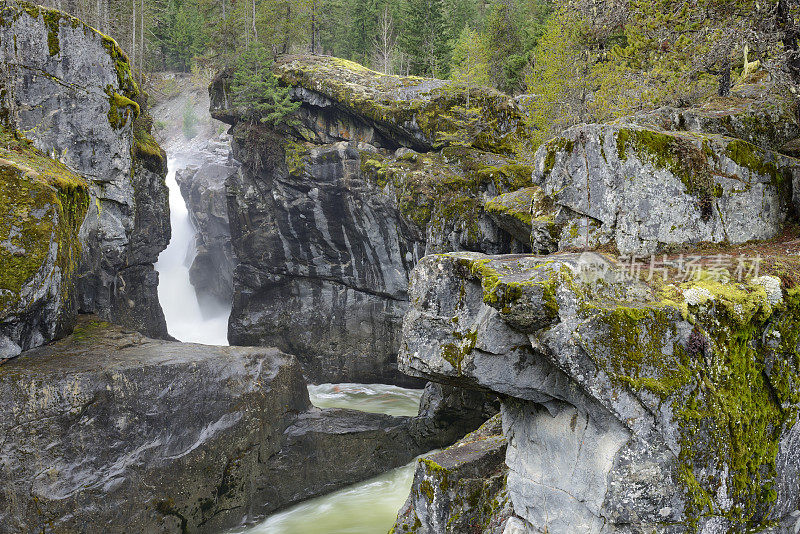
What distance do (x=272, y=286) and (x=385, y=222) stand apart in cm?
630

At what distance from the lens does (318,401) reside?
19.4 meters

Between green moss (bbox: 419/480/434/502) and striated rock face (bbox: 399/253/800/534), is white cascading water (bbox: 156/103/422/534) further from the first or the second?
striated rock face (bbox: 399/253/800/534)

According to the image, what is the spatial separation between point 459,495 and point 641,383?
3674 millimetres

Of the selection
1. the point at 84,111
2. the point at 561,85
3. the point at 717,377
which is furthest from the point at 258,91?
the point at 717,377

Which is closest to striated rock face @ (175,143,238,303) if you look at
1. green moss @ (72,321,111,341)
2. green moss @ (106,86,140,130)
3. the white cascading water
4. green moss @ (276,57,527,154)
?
the white cascading water

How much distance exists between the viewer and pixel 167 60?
46.9 m

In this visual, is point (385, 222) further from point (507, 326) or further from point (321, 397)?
point (507, 326)

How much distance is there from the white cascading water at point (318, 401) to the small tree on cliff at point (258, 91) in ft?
37.2

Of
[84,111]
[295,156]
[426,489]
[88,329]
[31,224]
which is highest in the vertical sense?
[295,156]

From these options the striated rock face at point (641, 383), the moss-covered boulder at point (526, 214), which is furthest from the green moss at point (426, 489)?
the moss-covered boulder at point (526, 214)

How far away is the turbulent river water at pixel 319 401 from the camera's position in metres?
11.7

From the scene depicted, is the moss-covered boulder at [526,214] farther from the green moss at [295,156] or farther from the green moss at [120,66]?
the green moss at [295,156]

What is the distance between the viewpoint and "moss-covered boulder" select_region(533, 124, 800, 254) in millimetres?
7164

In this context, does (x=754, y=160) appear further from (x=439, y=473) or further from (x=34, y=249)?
(x=34, y=249)
